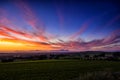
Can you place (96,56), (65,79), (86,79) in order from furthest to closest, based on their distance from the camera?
(96,56) → (65,79) → (86,79)

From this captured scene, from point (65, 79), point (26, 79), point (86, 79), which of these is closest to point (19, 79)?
point (26, 79)

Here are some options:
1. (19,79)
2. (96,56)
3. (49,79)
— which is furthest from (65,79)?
(96,56)

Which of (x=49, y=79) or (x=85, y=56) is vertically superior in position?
(x=85, y=56)

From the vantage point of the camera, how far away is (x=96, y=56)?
119m

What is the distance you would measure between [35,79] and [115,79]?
431 inches

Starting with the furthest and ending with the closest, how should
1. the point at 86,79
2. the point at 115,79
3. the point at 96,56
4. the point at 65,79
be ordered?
the point at 96,56
the point at 65,79
the point at 115,79
the point at 86,79

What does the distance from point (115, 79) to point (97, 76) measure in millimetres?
1858

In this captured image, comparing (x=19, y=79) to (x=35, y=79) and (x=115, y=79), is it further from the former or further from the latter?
(x=115, y=79)

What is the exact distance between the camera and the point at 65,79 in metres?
27.0

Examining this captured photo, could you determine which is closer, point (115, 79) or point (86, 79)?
point (86, 79)

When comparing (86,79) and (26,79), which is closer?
(86,79)

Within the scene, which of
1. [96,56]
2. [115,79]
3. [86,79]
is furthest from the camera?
[96,56]

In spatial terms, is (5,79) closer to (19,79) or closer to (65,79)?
(19,79)

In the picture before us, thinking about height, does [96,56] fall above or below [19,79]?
above
